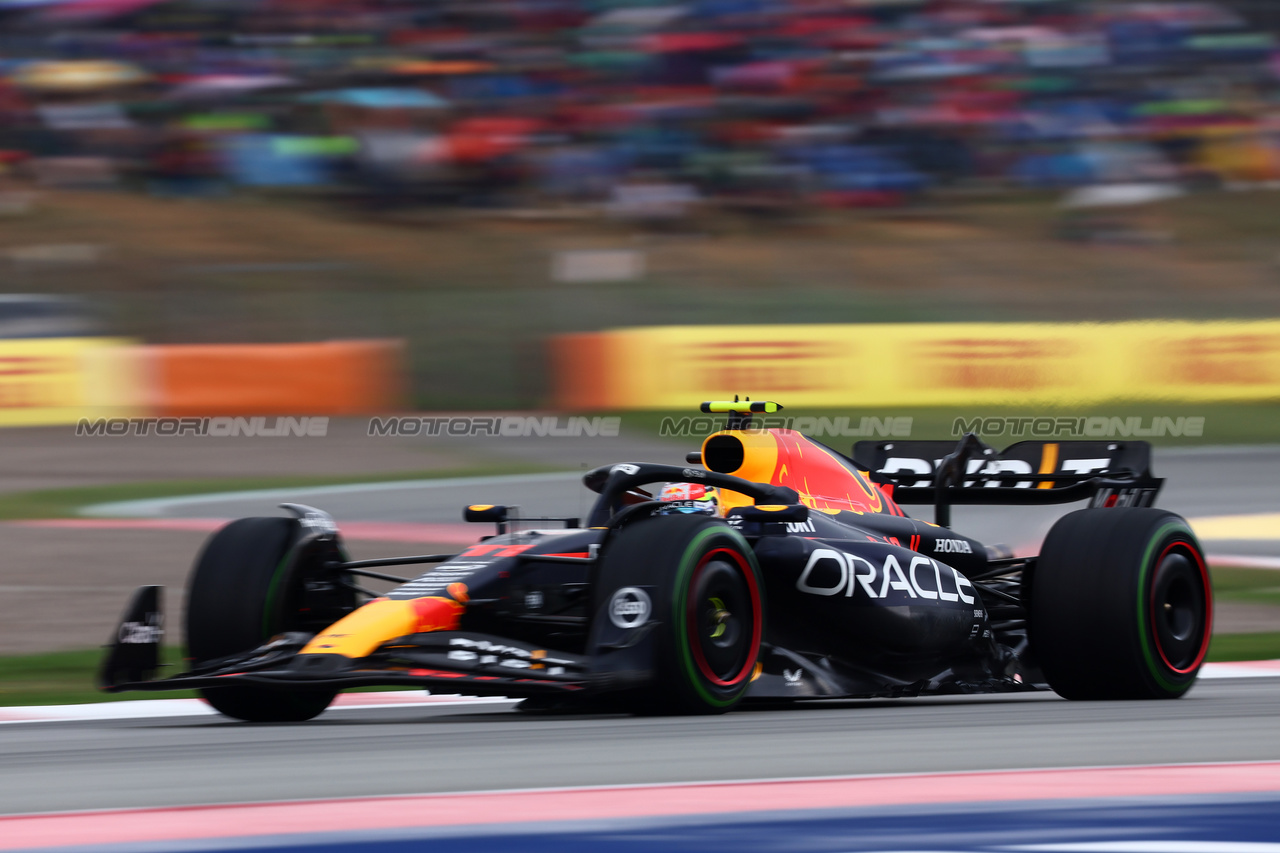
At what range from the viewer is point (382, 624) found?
532cm

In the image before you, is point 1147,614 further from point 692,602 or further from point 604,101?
point 604,101

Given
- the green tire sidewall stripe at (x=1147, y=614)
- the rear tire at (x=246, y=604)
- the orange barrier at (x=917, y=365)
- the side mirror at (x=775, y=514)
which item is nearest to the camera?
the rear tire at (x=246, y=604)

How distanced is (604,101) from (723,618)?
1651 cm

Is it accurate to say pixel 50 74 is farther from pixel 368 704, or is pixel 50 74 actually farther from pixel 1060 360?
pixel 368 704

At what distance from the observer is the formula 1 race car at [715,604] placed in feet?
17.2

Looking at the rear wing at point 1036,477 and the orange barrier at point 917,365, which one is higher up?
the orange barrier at point 917,365

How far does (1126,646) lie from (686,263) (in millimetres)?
14586

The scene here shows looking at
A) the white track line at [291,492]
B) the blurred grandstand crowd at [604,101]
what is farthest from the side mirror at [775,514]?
the blurred grandstand crowd at [604,101]

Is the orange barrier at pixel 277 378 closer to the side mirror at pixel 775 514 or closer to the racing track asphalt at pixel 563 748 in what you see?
the racing track asphalt at pixel 563 748

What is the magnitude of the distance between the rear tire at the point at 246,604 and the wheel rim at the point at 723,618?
51.2 inches

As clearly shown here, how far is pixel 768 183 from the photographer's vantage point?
2192 cm

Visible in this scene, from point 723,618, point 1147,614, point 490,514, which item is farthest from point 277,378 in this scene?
point 723,618

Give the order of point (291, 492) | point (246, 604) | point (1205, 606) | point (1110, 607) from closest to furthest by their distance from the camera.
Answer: point (246, 604)
point (1110, 607)
point (1205, 606)
point (291, 492)

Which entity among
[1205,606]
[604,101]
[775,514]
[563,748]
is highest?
[604,101]
